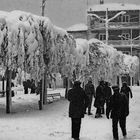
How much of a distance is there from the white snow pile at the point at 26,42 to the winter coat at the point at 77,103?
21.7ft

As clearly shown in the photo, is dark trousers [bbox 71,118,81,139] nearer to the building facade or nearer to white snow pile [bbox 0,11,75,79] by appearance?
white snow pile [bbox 0,11,75,79]

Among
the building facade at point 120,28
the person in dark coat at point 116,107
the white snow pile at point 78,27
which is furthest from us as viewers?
the white snow pile at point 78,27

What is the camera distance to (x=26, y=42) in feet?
61.5

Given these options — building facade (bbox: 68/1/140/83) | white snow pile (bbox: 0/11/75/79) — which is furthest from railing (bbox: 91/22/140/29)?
white snow pile (bbox: 0/11/75/79)

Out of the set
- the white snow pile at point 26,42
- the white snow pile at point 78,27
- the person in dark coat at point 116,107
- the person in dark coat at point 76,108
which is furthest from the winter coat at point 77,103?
the white snow pile at point 78,27

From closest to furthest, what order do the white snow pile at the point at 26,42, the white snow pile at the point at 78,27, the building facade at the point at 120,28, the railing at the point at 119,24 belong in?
the white snow pile at the point at 26,42 < the building facade at the point at 120,28 < the railing at the point at 119,24 < the white snow pile at the point at 78,27

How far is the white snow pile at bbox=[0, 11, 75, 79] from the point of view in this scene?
18.4m

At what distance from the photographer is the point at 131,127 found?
15.3 meters

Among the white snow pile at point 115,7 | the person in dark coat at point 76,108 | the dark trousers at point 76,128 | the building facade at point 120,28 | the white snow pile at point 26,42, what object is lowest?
the dark trousers at point 76,128

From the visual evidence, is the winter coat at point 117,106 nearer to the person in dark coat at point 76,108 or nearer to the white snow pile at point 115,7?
the person in dark coat at point 76,108

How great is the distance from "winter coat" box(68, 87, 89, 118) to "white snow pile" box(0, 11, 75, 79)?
662 cm

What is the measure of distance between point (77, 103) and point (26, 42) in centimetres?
707

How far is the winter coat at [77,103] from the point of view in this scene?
1226cm

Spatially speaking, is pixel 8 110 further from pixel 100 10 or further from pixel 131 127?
pixel 100 10
